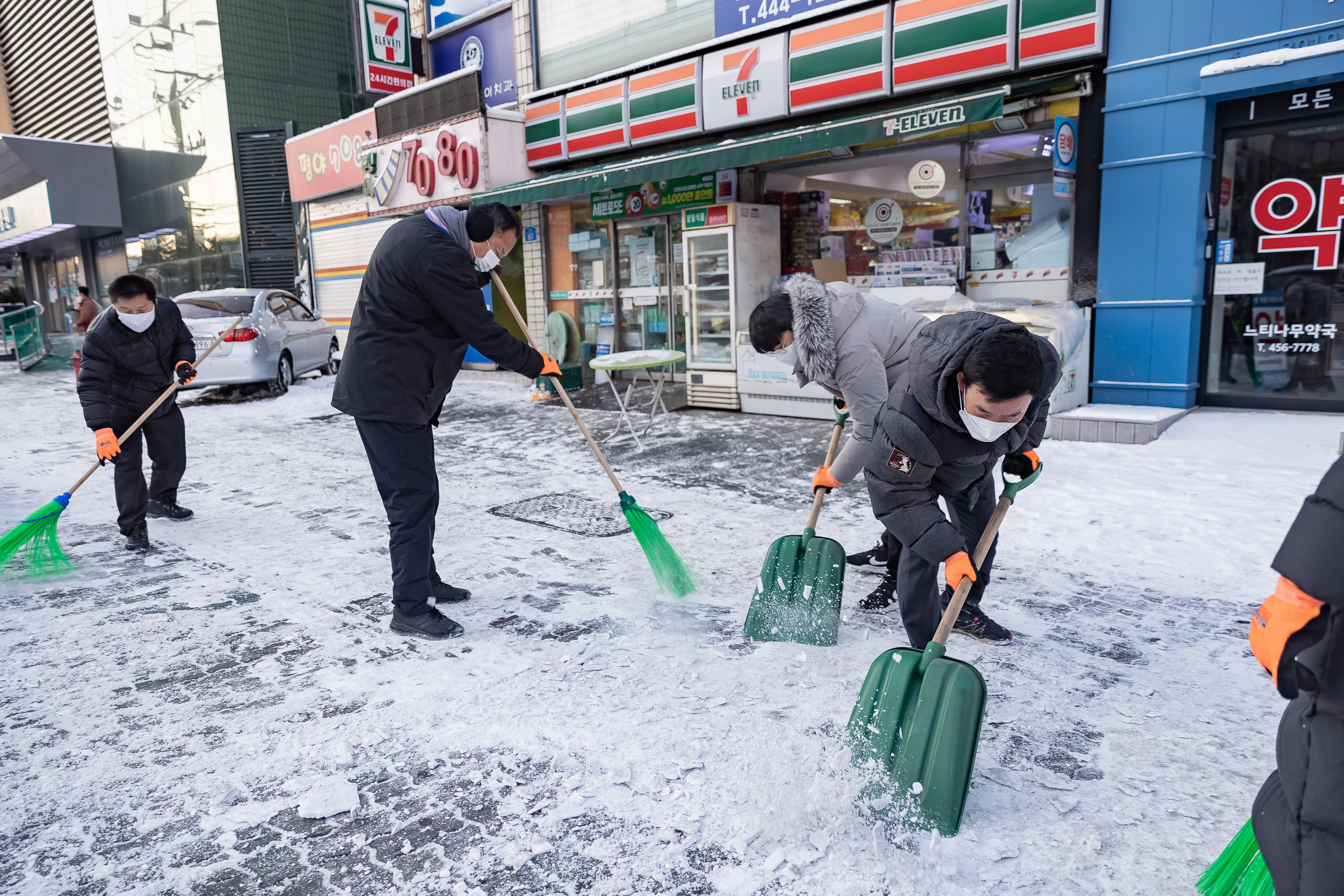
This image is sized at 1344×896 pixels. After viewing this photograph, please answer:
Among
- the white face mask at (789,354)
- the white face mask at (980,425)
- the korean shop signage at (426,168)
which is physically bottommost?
the white face mask at (980,425)

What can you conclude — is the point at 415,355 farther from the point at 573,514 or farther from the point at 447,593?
the point at 573,514

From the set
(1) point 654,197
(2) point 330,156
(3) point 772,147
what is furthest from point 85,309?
(3) point 772,147

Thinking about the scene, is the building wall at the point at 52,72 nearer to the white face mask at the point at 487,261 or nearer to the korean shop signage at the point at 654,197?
the korean shop signage at the point at 654,197

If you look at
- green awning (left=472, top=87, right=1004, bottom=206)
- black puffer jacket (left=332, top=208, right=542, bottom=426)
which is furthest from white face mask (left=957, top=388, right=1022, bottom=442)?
green awning (left=472, top=87, right=1004, bottom=206)

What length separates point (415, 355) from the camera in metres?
3.47

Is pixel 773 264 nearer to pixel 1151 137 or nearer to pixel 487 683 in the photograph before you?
pixel 1151 137

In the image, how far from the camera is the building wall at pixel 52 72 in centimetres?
2805

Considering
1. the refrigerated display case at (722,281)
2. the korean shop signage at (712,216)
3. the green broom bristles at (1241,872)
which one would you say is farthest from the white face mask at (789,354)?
the korean shop signage at (712,216)

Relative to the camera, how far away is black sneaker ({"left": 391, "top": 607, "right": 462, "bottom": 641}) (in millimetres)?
3502

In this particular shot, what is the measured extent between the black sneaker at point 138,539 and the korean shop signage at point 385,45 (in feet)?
37.3

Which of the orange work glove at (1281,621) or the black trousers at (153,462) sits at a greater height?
the orange work glove at (1281,621)

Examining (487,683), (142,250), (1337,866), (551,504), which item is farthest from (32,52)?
(1337,866)

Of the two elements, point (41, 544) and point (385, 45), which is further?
point (385, 45)

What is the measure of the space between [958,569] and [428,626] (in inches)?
86.9
